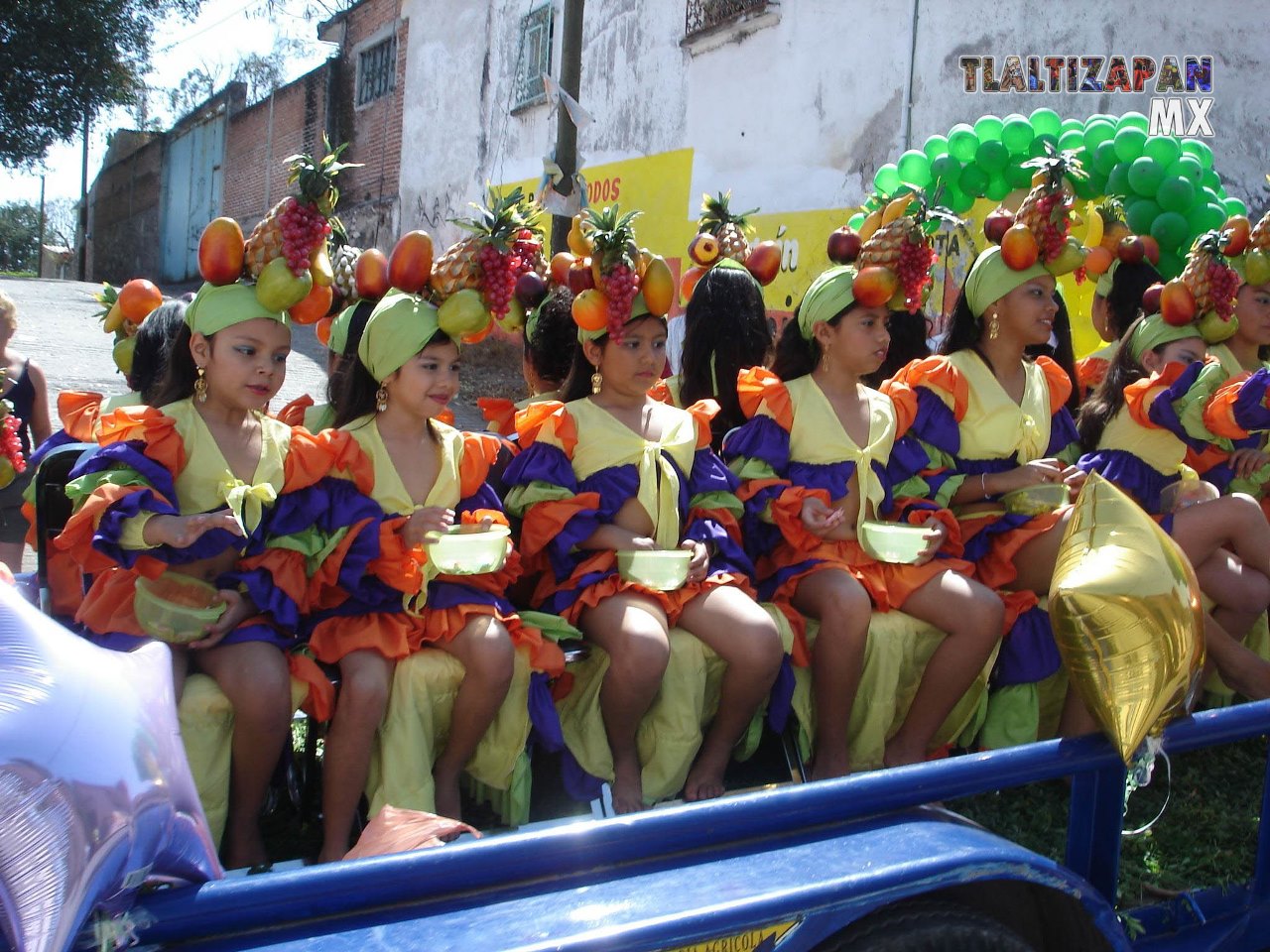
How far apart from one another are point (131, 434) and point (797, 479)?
187 centimetres

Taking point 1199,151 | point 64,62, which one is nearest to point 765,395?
point 1199,151

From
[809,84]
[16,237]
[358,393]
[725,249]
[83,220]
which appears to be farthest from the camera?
[16,237]

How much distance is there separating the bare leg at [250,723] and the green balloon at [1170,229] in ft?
12.7

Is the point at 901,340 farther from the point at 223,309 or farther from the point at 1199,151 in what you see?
the point at 223,309

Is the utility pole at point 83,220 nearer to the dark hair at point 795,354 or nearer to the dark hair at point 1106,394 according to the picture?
the dark hair at point 795,354

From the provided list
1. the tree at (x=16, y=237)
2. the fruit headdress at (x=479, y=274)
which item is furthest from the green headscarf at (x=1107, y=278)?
the tree at (x=16, y=237)

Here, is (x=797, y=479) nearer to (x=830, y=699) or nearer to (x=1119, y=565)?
(x=830, y=699)

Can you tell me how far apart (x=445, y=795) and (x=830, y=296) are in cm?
190

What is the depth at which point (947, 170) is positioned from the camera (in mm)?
4895

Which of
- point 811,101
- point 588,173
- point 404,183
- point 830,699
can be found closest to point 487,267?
point 830,699

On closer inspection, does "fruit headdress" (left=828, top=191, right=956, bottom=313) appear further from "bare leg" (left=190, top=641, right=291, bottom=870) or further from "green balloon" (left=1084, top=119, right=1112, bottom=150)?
"bare leg" (left=190, top=641, right=291, bottom=870)

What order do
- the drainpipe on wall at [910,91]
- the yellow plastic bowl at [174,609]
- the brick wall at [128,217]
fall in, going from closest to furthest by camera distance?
the yellow plastic bowl at [174,609] < the drainpipe on wall at [910,91] < the brick wall at [128,217]

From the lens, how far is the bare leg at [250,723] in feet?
8.90

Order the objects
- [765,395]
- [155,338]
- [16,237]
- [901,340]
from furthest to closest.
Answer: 1. [16,237]
2. [901,340]
3. [155,338]
4. [765,395]
